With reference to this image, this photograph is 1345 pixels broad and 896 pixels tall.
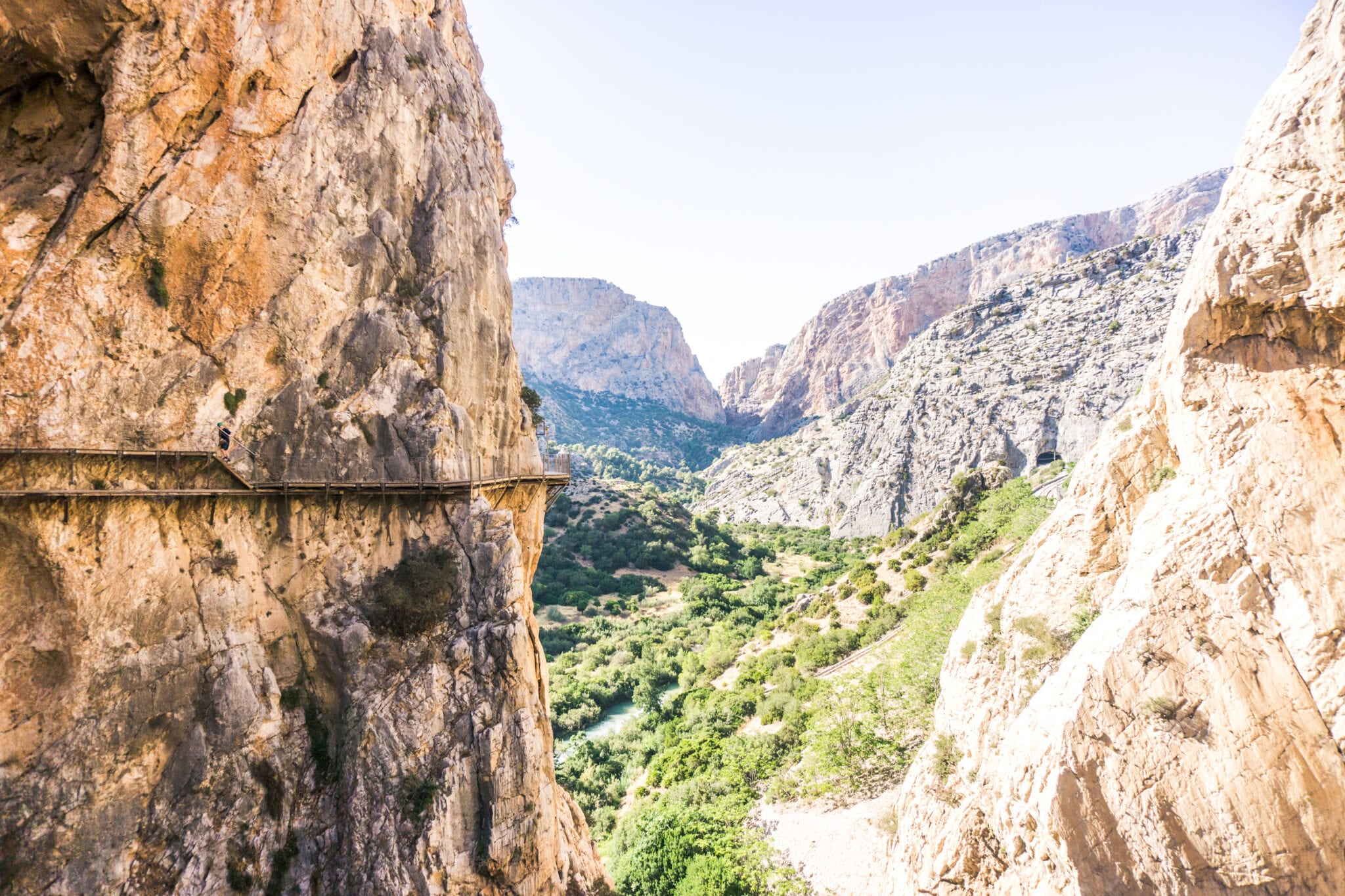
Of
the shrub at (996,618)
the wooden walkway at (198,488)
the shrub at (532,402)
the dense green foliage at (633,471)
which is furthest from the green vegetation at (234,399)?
the dense green foliage at (633,471)

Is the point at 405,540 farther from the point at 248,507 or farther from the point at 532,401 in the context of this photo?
the point at 532,401

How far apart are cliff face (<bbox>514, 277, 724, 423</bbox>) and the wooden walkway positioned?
17048 centimetres

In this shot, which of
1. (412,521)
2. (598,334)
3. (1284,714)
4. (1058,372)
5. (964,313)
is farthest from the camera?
(598,334)

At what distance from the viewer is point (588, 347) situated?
192 meters

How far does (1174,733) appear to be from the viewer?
9.40m

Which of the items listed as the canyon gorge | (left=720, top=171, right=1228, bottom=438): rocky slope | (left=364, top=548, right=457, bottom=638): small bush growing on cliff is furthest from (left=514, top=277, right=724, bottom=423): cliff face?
(left=364, top=548, right=457, bottom=638): small bush growing on cliff

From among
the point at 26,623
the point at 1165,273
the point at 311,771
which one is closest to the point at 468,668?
the point at 311,771

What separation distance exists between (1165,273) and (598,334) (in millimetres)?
156062

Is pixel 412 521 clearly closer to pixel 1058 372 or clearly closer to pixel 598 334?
pixel 1058 372

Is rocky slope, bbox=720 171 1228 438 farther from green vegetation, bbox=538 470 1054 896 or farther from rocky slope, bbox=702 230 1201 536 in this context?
green vegetation, bbox=538 470 1054 896

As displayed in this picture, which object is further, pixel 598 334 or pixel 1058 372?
pixel 598 334

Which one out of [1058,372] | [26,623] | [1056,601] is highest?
[1058,372]

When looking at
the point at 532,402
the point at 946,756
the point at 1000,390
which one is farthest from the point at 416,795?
the point at 1000,390

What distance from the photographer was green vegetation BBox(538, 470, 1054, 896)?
72.7 feet
